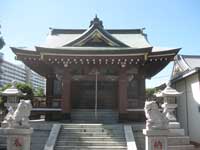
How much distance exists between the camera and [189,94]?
15867 mm

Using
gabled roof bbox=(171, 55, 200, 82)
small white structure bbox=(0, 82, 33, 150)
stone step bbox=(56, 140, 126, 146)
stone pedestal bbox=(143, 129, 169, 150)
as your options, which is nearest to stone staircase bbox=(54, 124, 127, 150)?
stone step bbox=(56, 140, 126, 146)

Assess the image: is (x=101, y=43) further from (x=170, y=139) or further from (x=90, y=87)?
(x=170, y=139)

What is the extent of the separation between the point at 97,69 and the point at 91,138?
4998mm

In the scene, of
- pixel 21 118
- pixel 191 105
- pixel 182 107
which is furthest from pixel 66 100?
pixel 182 107

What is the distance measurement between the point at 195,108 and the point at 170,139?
14.4 ft

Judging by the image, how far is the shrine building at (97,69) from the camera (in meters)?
14.1


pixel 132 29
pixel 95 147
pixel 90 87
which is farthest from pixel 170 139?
pixel 132 29

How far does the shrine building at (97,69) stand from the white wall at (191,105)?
1893 millimetres

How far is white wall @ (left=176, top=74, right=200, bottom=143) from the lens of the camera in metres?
14.6

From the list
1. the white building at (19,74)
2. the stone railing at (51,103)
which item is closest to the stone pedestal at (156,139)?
the stone railing at (51,103)

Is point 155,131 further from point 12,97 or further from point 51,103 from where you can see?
point 51,103

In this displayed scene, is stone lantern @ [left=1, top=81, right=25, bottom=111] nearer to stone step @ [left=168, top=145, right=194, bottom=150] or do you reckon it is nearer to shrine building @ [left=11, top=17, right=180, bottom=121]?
shrine building @ [left=11, top=17, right=180, bottom=121]

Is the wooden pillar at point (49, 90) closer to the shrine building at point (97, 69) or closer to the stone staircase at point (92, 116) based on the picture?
the shrine building at point (97, 69)

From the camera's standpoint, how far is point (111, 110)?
1653 cm
